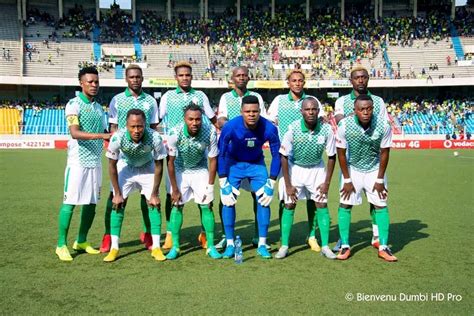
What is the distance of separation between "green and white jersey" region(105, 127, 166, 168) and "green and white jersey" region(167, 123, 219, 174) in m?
0.17

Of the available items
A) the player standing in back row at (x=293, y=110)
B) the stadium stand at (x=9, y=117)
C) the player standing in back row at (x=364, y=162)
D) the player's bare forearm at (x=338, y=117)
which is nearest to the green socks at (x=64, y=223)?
the player standing in back row at (x=293, y=110)

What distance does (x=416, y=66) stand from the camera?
1550 inches

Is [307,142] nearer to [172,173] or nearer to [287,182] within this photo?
[287,182]

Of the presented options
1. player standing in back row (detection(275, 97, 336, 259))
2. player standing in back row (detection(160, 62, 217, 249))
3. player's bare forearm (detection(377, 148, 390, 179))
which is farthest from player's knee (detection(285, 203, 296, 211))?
player standing in back row (detection(160, 62, 217, 249))

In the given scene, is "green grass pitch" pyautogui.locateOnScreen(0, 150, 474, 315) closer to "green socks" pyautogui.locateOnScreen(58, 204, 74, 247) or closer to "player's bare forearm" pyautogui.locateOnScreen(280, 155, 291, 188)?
"green socks" pyautogui.locateOnScreen(58, 204, 74, 247)

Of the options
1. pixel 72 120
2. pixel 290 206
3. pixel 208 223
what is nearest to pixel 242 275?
pixel 208 223

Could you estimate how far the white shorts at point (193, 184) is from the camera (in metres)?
6.16

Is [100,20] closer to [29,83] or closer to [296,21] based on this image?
[29,83]

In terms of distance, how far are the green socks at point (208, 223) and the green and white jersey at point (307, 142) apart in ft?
4.20

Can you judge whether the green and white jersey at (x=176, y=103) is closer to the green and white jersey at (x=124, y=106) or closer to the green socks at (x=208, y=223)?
the green and white jersey at (x=124, y=106)

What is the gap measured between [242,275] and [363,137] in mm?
2348

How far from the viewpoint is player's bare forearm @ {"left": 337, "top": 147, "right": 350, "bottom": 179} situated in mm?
5844

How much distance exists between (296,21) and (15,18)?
2602cm

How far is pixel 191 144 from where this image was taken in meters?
6.02
